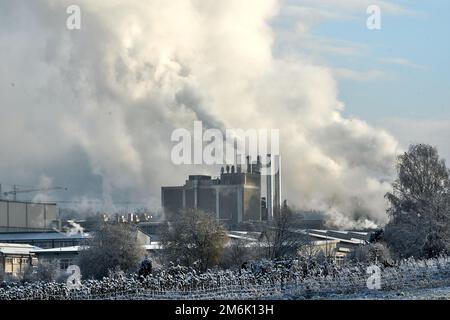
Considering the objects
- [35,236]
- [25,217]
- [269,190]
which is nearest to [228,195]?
[269,190]

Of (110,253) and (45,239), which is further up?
(110,253)

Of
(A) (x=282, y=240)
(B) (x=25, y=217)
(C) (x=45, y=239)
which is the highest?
(A) (x=282, y=240)

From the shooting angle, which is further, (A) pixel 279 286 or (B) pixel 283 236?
(B) pixel 283 236

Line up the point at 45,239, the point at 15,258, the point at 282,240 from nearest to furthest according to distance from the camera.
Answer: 1. the point at 282,240
2. the point at 15,258
3. the point at 45,239

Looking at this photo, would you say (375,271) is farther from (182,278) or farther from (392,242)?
(392,242)

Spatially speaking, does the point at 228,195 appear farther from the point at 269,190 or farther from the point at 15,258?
the point at 15,258

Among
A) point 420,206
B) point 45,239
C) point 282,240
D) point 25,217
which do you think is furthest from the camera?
point 25,217

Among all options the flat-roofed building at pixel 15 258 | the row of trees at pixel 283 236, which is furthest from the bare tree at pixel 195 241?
the flat-roofed building at pixel 15 258
